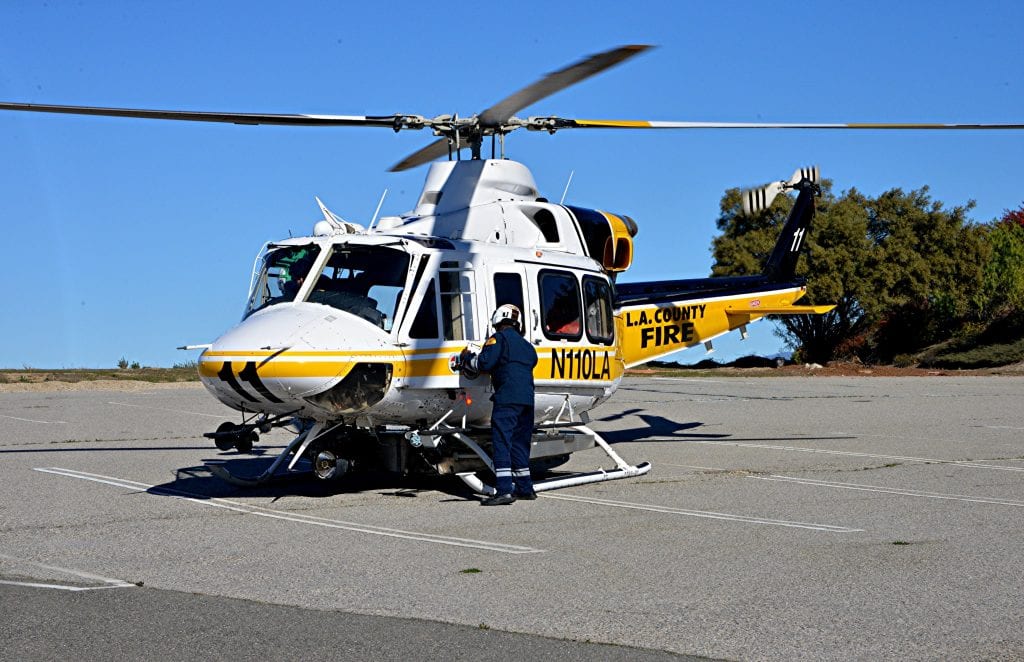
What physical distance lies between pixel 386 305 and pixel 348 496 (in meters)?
2.12

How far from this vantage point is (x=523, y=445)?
37.4 feet

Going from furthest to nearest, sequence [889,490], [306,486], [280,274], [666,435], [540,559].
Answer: [666,435] < [306,486] < [889,490] < [280,274] < [540,559]

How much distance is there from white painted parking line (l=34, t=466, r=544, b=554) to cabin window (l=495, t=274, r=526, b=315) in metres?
3.15

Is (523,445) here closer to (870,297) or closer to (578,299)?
(578,299)

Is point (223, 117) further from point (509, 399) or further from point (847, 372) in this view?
point (847, 372)

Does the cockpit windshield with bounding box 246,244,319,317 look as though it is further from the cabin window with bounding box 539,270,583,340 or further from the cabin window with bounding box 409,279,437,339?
the cabin window with bounding box 539,270,583,340

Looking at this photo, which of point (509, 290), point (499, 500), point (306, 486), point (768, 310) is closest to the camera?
point (499, 500)

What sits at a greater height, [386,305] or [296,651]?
[386,305]

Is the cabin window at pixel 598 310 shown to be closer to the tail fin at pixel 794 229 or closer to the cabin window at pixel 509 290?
the cabin window at pixel 509 290

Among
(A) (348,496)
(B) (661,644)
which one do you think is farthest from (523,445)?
(B) (661,644)

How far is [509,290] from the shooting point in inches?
476

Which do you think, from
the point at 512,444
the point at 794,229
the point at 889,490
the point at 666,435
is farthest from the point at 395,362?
the point at 794,229

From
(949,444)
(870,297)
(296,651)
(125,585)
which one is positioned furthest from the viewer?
(870,297)

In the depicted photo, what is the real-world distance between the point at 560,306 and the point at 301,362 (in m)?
3.75
